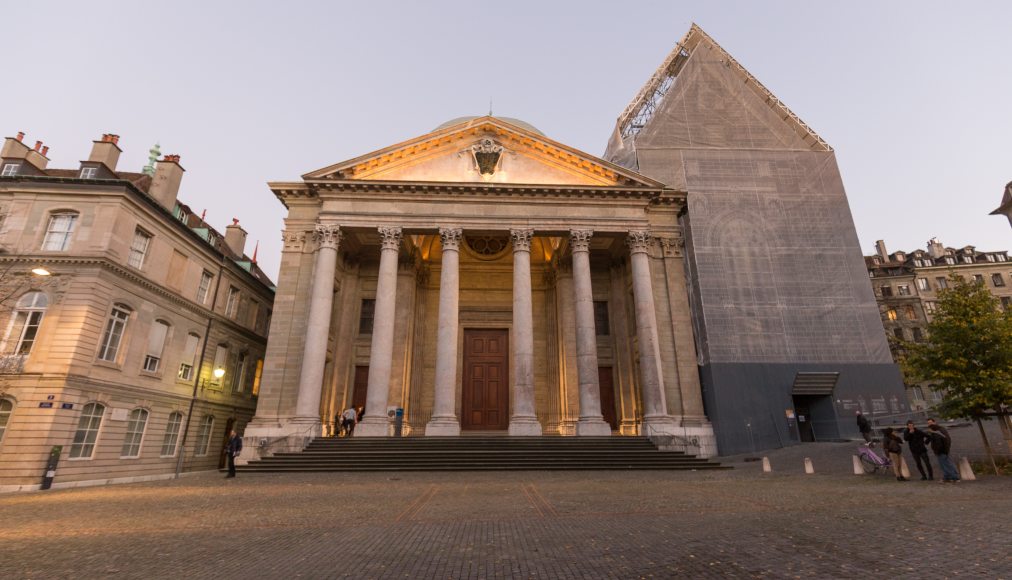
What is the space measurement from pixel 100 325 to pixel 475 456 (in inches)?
579

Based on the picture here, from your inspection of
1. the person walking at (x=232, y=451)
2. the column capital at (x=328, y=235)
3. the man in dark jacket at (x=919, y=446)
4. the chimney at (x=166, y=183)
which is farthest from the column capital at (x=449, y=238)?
the man in dark jacket at (x=919, y=446)

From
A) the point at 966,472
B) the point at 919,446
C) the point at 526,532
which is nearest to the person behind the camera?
the point at 526,532

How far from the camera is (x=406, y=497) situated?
1010cm

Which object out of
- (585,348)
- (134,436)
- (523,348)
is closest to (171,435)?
(134,436)

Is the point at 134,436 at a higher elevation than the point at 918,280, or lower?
lower

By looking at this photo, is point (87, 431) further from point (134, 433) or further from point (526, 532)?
point (526, 532)

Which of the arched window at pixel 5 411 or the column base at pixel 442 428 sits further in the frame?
the column base at pixel 442 428

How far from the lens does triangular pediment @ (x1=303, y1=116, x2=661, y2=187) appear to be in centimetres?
2238

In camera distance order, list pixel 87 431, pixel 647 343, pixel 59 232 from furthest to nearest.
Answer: pixel 647 343 → pixel 59 232 → pixel 87 431

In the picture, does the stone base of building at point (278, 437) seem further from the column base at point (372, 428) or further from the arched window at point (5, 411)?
the arched window at point (5, 411)

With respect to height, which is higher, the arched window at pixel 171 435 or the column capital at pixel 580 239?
the column capital at pixel 580 239

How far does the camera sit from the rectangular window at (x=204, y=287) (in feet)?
73.6

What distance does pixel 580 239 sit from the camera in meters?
21.9

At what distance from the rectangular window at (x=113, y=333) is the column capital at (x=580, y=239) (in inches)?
760
